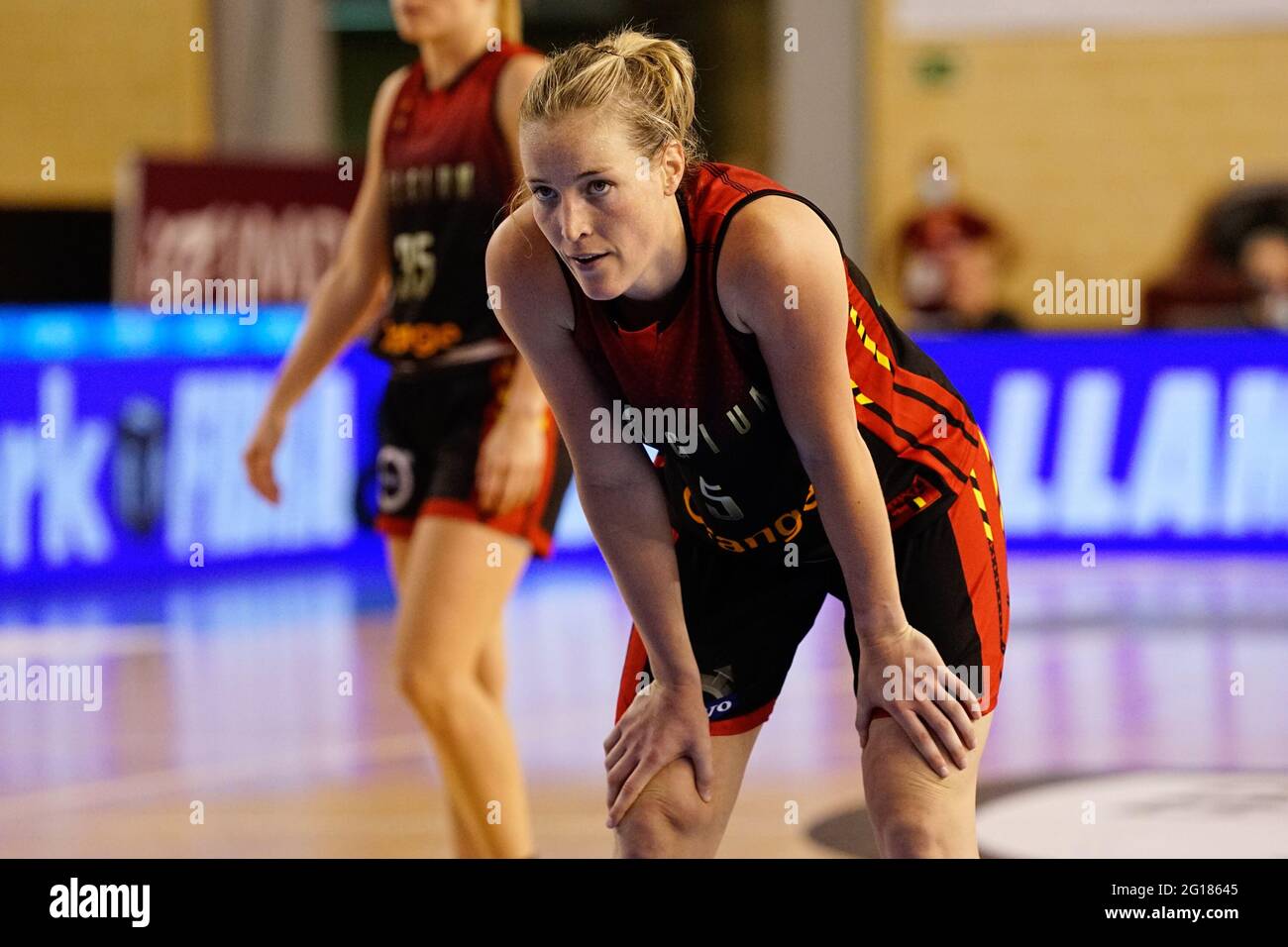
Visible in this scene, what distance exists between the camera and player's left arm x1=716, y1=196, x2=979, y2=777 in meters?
2.29

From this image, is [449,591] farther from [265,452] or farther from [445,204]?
[445,204]

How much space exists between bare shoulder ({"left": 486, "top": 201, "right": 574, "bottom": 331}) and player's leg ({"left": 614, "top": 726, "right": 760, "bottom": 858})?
2.40 feet

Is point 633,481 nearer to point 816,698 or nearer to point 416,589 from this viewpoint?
point 416,589

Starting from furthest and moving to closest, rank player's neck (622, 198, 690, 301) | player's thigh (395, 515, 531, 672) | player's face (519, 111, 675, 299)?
1. player's thigh (395, 515, 531, 672)
2. player's neck (622, 198, 690, 301)
3. player's face (519, 111, 675, 299)

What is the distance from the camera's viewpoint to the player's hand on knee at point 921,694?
8.01 ft

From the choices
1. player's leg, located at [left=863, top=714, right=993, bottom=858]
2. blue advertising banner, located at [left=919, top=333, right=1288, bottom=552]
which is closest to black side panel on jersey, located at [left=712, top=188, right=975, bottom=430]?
player's leg, located at [left=863, top=714, right=993, bottom=858]

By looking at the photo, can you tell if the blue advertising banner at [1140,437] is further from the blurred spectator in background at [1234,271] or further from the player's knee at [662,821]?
the player's knee at [662,821]

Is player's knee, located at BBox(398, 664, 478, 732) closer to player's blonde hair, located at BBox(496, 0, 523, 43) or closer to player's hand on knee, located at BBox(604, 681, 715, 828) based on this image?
player's hand on knee, located at BBox(604, 681, 715, 828)

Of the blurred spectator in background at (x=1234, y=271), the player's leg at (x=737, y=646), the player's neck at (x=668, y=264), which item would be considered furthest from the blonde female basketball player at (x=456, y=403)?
the blurred spectator in background at (x=1234, y=271)

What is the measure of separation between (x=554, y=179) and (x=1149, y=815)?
9.42 ft

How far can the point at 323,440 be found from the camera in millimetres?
8305

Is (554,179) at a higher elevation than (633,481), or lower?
higher

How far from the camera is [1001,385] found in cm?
888
